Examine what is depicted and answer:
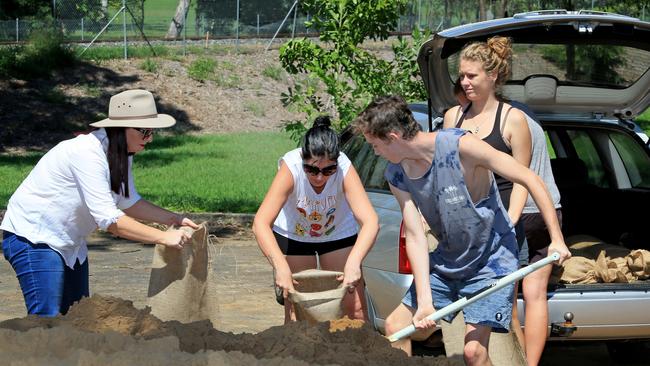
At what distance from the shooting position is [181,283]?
552cm

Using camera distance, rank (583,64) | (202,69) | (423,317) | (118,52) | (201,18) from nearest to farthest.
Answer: (423,317) < (583,64) < (202,69) < (118,52) < (201,18)

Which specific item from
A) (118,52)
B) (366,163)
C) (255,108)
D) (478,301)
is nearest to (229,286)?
(366,163)

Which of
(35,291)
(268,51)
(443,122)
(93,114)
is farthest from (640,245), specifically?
(268,51)

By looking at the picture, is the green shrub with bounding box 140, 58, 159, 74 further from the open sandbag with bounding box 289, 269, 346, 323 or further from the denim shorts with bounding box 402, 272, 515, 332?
the denim shorts with bounding box 402, 272, 515, 332

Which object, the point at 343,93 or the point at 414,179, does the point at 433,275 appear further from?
the point at 343,93

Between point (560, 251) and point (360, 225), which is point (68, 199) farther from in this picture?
point (560, 251)

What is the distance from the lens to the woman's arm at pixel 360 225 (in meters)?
5.74

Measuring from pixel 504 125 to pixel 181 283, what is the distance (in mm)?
1851

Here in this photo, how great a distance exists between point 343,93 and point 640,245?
15.6 ft

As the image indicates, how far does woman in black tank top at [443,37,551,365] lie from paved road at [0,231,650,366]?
50.4 inches

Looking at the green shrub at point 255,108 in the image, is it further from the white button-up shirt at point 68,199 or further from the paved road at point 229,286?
the white button-up shirt at point 68,199

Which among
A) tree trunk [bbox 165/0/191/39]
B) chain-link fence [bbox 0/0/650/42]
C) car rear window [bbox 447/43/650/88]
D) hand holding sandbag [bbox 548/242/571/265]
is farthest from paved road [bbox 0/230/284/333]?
tree trunk [bbox 165/0/191/39]

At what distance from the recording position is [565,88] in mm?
7320

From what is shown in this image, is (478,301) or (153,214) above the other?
(153,214)
